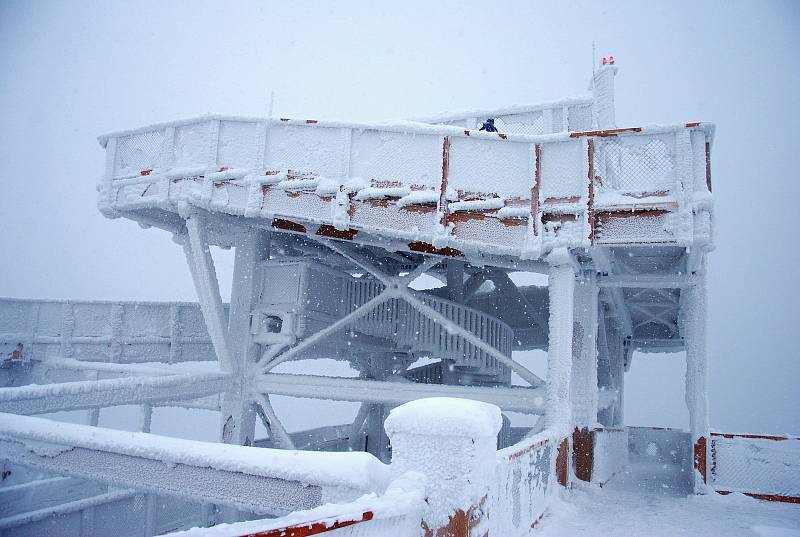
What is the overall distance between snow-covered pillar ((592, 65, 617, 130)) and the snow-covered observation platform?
0.04 metres

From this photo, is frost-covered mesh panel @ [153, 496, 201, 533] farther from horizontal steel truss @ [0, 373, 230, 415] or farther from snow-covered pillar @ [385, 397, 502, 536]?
snow-covered pillar @ [385, 397, 502, 536]

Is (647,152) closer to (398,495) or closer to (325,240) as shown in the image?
(325,240)

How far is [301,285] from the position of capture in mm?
11891

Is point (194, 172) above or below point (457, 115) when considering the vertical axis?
below

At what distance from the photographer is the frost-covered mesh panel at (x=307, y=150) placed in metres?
10.0

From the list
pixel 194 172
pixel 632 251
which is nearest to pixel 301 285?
pixel 194 172

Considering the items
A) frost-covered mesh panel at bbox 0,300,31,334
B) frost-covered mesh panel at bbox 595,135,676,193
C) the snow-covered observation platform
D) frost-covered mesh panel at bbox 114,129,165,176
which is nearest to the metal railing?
the snow-covered observation platform

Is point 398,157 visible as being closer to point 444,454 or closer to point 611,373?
point 444,454

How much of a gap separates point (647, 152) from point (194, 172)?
8.23m

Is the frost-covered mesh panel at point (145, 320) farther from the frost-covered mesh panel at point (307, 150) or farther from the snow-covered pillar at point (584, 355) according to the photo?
the snow-covered pillar at point (584, 355)

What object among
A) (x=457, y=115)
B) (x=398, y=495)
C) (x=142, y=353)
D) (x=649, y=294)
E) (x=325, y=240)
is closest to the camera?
(x=398, y=495)

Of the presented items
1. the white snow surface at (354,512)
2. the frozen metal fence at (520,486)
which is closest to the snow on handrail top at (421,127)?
the frozen metal fence at (520,486)

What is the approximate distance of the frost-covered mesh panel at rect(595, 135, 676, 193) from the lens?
8461 millimetres

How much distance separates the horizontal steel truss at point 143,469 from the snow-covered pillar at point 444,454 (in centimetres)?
104
